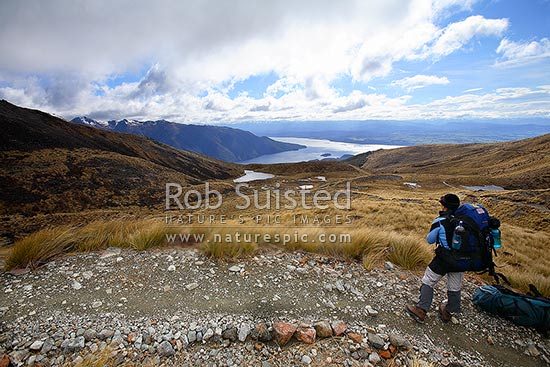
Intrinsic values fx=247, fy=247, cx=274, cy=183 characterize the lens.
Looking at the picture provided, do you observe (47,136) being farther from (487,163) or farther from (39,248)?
(487,163)

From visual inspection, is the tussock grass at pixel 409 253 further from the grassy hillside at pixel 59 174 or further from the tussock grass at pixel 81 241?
the grassy hillside at pixel 59 174

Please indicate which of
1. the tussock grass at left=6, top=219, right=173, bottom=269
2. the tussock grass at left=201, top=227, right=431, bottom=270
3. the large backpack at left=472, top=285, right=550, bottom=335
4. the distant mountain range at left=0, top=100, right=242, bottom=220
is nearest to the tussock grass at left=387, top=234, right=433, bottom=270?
the tussock grass at left=201, top=227, right=431, bottom=270

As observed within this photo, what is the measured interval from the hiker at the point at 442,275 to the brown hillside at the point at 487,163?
54825 mm

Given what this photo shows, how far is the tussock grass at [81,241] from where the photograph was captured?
5.34 m

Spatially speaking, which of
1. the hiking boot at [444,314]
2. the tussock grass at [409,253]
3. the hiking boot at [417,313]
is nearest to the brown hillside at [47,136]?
the tussock grass at [409,253]

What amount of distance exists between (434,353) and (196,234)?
5887mm

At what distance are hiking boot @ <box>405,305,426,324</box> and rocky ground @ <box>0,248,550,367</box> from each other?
0.12 meters

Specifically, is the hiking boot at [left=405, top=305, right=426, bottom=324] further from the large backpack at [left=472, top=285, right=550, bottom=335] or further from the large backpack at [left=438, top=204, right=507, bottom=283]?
the large backpack at [left=472, top=285, right=550, bottom=335]

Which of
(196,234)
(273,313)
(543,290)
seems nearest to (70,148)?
(196,234)

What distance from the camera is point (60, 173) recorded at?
143 feet

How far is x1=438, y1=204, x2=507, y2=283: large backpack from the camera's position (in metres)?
4.34

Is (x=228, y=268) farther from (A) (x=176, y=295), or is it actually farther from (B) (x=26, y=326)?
(B) (x=26, y=326)

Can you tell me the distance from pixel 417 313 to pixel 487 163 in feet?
340

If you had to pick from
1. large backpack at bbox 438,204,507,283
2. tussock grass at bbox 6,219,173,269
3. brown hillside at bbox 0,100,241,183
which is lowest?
tussock grass at bbox 6,219,173,269
